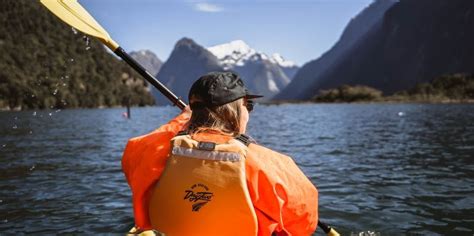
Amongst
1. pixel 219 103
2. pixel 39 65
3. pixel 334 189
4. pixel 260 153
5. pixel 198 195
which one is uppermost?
pixel 39 65

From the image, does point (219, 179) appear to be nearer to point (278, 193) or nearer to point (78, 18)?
point (278, 193)

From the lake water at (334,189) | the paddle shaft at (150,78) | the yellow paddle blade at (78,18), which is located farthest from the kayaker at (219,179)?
the lake water at (334,189)

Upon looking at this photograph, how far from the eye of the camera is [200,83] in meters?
4.26

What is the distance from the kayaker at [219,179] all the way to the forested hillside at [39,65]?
469ft

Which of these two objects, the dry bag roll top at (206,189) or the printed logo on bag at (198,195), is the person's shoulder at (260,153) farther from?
the printed logo on bag at (198,195)

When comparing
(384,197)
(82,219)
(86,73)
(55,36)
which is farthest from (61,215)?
(86,73)

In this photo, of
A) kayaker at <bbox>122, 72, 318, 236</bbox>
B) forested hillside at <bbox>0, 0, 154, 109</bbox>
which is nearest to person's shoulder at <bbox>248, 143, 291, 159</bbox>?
kayaker at <bbox>122, 72, 318, 236</bbox>

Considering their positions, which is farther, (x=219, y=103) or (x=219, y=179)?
(x=219, y=103)

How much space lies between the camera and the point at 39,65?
6368 inches

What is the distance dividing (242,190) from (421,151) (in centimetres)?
2001

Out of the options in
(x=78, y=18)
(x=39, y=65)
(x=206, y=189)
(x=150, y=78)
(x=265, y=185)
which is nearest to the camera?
(x=265, y=185)

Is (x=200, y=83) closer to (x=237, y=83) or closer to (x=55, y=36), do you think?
(x=237, y=83)

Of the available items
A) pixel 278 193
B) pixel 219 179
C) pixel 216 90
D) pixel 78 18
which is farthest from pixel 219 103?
pixel 78 18

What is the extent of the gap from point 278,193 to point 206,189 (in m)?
0.68
